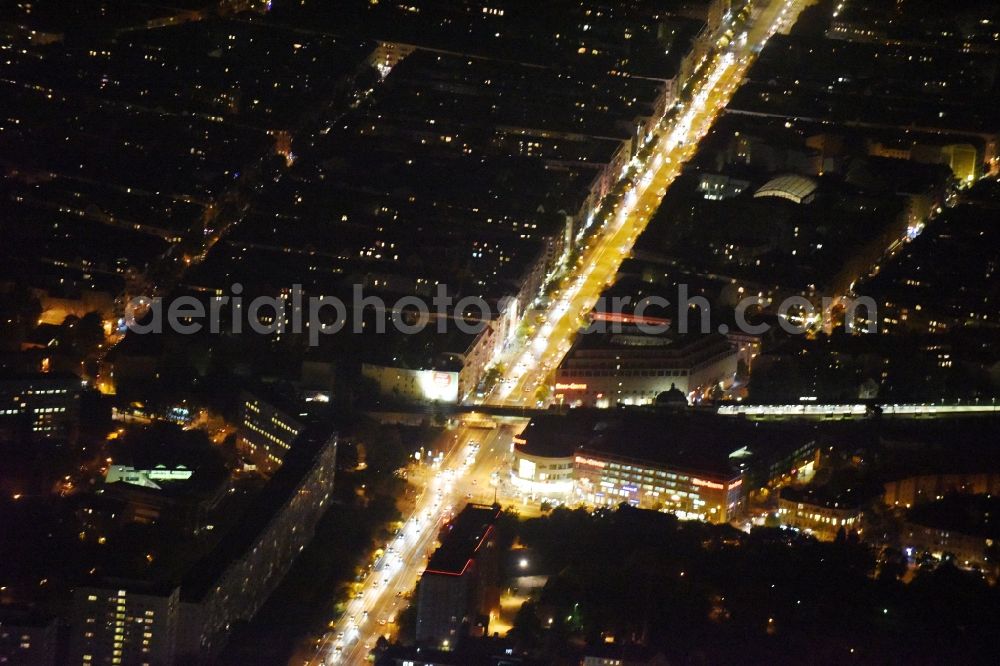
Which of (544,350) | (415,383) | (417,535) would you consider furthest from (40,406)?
(544,350)

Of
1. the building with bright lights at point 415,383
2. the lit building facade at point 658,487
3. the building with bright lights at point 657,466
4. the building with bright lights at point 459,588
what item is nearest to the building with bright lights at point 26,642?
the building with bright lights at point 459,588

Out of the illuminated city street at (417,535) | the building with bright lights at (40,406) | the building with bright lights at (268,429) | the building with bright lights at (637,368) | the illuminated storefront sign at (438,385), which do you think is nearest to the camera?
the illuminated city street at (417,535)

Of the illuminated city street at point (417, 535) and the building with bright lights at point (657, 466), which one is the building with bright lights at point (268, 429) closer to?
the illuminated city street at point (417, 535)

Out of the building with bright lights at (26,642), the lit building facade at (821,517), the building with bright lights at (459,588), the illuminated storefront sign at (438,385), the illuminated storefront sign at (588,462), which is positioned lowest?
the building with bright lights at (26,642)

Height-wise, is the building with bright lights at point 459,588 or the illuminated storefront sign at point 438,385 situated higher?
the illuminated storefront sign at point 438,385

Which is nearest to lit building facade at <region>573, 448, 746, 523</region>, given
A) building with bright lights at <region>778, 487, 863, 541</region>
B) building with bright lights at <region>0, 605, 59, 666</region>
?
building with bright lights at <region>778, 487, 863, 541</region>

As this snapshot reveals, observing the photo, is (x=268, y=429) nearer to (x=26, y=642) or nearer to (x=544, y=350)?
(x=544, y=350)
